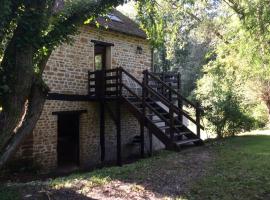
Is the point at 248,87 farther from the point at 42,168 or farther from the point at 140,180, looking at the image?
the point at 140,180

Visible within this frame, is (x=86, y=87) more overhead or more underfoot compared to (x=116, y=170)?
more overhead

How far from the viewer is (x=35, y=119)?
638 centimetres

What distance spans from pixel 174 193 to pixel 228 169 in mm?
2499

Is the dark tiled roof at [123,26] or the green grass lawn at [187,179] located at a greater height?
the dark tiled roof at [123,26]

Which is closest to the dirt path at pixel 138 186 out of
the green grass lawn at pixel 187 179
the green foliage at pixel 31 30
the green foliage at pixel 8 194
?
the green grass lawn at pixel 187 179

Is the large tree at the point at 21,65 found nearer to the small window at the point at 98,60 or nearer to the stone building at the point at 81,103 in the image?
the stone building at the point at 81,103

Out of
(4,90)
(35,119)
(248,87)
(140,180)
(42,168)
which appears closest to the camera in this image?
(4,90)

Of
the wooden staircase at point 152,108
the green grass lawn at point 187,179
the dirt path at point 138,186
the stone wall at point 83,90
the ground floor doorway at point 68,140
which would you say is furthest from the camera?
the ground floor doorway at point 68,140

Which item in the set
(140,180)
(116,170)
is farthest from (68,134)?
(140,180)

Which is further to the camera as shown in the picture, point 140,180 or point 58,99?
point 58,99

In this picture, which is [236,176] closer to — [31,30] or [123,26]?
[31,30]

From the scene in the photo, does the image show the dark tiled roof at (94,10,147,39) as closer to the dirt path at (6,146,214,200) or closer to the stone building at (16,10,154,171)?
the stone building at (16,10,154,171)

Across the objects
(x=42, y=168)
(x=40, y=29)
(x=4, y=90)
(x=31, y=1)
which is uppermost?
(x=31, y=1)

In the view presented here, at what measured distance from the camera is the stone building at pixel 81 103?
12359 mm
